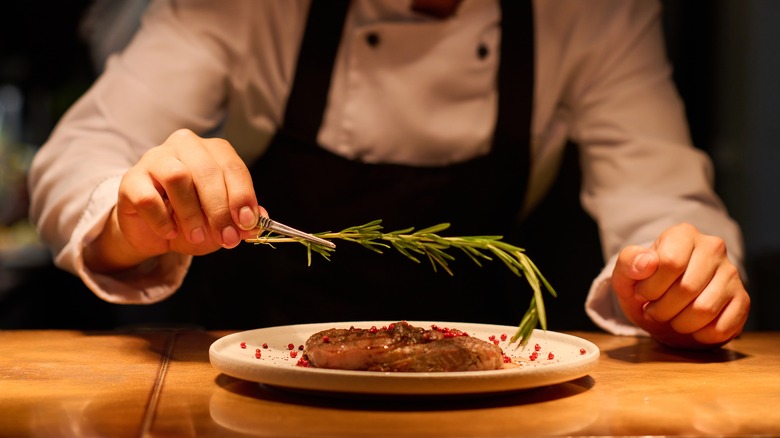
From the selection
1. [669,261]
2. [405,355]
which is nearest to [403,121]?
[669,261]

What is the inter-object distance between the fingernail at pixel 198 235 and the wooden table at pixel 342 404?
0.19 metres

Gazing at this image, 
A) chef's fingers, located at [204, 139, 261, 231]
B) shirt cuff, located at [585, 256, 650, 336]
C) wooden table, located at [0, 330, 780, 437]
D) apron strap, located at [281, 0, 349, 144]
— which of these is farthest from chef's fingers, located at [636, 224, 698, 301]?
apron strap, located at [281, 0, 349, 144]

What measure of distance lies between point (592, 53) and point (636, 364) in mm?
1151

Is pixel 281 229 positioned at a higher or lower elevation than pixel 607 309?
higher

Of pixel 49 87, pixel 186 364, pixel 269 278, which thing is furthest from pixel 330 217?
pixel 49 87

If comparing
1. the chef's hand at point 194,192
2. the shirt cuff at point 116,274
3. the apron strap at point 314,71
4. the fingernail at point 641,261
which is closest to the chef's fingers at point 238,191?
the chef's hand at point 194,192

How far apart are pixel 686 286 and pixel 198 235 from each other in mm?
782

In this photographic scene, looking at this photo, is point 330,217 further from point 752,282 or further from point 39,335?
point 752,282

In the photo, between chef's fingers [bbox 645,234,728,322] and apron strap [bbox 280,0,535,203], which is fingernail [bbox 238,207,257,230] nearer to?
chef's fingers [bbox 645,234,728,322]

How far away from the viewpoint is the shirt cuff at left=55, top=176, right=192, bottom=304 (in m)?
1.63

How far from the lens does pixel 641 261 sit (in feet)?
4.73

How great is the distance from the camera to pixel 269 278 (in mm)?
2451

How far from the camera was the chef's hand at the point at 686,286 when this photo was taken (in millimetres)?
1454

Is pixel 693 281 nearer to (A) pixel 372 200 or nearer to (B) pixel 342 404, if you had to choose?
(B) pixel 342 404
